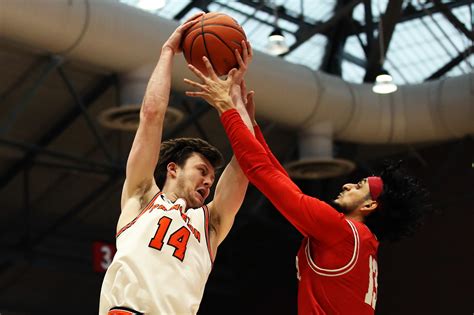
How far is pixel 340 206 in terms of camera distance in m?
4.74

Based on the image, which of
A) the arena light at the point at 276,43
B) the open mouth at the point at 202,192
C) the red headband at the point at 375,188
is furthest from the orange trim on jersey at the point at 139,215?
the arena light at the point at 276,43

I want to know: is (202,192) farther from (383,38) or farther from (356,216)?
(383,38)

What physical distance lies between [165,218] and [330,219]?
0.78 meters

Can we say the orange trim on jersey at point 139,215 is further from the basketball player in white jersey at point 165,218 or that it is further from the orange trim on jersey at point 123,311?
the orange trim on jersey at point 123,311

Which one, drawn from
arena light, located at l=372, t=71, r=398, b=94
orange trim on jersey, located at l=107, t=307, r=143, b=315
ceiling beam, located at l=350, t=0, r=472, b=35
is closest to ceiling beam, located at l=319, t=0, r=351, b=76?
ceiling beam, located at l=350, t=0, r=472, b=35

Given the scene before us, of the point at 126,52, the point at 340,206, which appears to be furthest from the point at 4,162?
the point at 340,206

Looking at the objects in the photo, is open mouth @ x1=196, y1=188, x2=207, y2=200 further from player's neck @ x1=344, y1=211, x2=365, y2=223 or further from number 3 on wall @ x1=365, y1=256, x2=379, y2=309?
number 3 on wall @ x1=365, y1=256, x2=379, y2=309

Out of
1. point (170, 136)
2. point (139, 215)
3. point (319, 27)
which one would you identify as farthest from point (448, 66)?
point (139, 215)

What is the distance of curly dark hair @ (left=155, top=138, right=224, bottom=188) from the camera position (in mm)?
4730

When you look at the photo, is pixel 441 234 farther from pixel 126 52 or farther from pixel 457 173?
pixel 126 52

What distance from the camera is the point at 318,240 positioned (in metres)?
4.39

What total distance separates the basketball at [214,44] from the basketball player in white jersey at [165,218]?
0.07 meters

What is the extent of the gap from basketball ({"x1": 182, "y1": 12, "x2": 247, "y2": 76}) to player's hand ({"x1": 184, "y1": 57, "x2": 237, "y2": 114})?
8 cm

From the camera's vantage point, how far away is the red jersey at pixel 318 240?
4.31 metres
